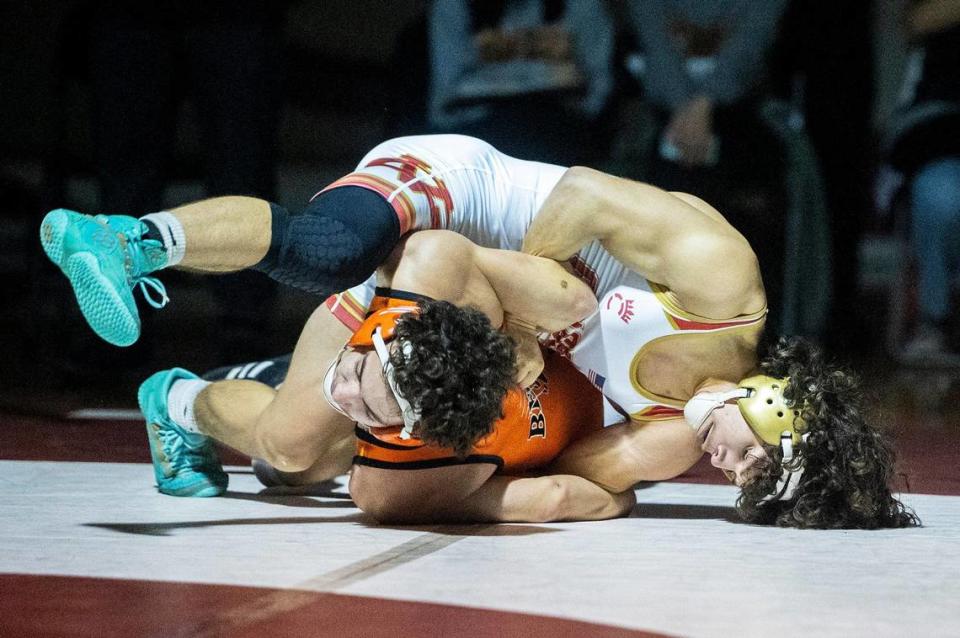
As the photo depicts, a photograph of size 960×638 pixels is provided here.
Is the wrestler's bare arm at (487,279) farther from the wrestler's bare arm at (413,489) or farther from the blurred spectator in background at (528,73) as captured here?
the blurred spectator in background at (528,73)

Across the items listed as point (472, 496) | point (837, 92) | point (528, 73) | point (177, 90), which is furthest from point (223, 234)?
point (837, 92)

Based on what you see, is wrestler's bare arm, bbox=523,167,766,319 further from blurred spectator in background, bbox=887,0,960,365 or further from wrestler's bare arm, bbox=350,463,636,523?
blurred spectator in background, bbox=887,0,960,365

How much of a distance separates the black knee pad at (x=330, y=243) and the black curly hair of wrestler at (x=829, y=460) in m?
0.71

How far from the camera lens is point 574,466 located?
254 centimetres

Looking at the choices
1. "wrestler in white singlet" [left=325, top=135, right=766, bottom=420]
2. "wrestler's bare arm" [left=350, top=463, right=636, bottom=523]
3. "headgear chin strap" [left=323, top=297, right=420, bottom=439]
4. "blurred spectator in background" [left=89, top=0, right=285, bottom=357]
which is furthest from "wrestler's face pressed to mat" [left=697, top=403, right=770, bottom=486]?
"blurred spectator in background" [left=89, top=0, right=285, bottom=357]

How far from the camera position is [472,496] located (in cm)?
239

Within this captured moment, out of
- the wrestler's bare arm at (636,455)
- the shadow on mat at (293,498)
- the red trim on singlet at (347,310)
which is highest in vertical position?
the red trim on singlet at (347,310)

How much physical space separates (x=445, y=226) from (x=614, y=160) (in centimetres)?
233

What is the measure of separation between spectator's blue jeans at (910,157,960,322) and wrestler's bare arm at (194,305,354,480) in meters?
3.16

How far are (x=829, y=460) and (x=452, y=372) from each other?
70 cm

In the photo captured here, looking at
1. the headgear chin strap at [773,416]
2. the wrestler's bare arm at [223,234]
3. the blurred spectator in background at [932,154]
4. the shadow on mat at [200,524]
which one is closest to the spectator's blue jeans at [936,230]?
the blurred spectator in background at [932,154]

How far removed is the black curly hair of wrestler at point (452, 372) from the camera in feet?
6.84

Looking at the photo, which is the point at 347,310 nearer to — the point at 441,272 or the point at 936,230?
the point at 441,272

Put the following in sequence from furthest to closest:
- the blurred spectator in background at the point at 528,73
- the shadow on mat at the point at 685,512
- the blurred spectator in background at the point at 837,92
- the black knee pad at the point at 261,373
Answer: the blurred spectator in background at the point at 837,92 → the blurred spectator in background at the point at 528,73 → the black knee pad at the point at 261,373 → the shadow on mat at the point at 685,512
